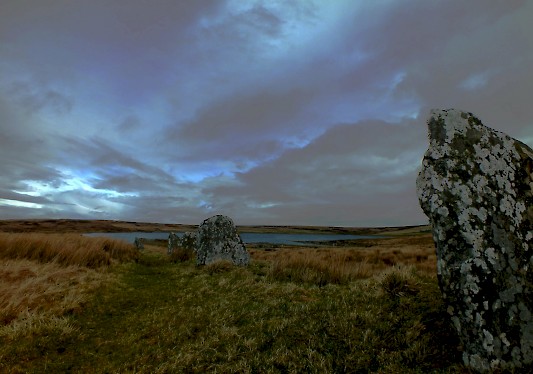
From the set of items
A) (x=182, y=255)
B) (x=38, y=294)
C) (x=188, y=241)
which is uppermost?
(x=188, y=241)

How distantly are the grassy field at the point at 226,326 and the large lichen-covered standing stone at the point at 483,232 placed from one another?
23.1 inches

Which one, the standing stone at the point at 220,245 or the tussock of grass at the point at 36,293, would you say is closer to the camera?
the tussock of grass at the point at 36,293

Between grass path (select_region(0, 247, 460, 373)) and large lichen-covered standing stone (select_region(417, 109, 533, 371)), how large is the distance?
2.08 ft

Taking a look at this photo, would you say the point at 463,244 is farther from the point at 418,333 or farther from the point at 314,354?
the point at 314,354

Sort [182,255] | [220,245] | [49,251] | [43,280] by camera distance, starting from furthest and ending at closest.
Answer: [182,255] → [220,245] → [49,251] → [43,280]

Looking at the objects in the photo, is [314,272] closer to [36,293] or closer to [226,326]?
[226,326]

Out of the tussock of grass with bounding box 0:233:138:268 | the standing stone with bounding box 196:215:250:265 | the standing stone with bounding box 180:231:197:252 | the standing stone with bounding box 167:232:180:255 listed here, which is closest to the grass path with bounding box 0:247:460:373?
the tussock of grass with bounding box 0:233:138:268

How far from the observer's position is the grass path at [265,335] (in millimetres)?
4125

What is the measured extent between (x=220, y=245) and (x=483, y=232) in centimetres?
1327

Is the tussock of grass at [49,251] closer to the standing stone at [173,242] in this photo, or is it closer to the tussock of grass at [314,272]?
the tussock of grass at [314,272]

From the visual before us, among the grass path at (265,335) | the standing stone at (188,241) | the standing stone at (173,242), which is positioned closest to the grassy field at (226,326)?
the grass path at (265,335)

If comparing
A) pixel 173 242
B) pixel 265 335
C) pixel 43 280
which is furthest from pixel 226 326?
pixel 173 242

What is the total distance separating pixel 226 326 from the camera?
580 centimetres

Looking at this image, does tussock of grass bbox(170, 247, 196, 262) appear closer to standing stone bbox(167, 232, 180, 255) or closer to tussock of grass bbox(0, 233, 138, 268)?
standing stone bbox(167, 232, 180, 255)
